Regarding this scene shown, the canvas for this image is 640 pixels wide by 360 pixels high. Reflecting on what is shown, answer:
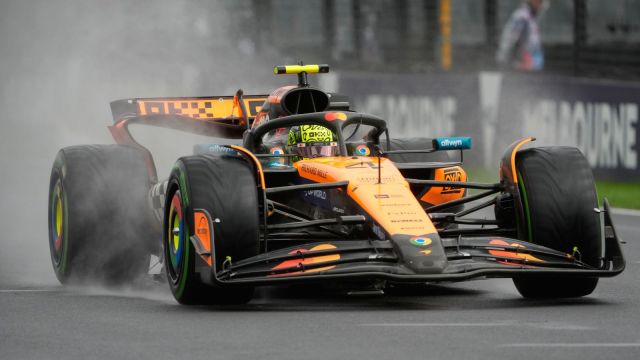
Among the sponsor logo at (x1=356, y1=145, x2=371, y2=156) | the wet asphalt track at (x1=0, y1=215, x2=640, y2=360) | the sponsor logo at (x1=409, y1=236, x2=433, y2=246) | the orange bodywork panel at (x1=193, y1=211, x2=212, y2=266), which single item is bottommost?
the wet asphalt track at (x1=0, y1=215, x2=640, y2=360)

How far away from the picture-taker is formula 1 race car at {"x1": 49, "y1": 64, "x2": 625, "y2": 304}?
8.80 meters

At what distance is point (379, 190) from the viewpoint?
927 centimetres

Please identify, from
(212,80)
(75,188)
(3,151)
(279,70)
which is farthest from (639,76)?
(75,188)

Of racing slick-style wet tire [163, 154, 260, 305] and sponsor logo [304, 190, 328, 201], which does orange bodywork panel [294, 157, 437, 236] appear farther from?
racing slick-style wet tire [163, 154, 260, 305]

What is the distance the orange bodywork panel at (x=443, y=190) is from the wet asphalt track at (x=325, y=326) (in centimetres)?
84

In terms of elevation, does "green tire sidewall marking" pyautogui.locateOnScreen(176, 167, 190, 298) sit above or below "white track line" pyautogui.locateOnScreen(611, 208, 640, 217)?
above

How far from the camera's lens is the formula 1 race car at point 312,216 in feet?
28.9

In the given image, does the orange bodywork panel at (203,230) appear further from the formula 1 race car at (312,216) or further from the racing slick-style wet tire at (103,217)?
the racing slick-style wet tire at (103,217)

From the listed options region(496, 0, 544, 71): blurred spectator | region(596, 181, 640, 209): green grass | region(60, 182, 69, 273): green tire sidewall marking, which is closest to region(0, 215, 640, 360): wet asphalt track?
region(60, 182, 69, 273): green tire sidewall marking

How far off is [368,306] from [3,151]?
1268 centimetres

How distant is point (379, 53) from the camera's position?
77.6ft

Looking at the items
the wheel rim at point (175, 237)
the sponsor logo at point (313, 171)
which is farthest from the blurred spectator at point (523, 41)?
the wheel rim at point (175, 237)

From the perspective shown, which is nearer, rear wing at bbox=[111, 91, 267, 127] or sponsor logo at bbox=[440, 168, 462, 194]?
sponsor logo at bbox=[440, 168, 462, 194]

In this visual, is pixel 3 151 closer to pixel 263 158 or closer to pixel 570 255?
pixel 263 158
